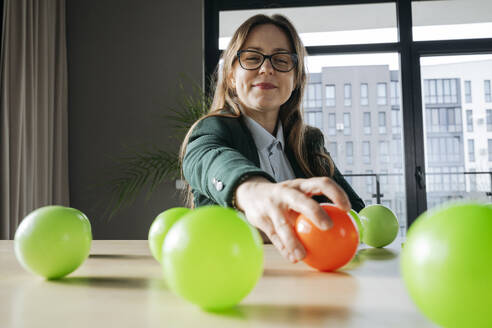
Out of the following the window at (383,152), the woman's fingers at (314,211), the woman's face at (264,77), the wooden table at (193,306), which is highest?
the woman's face at (264,77)

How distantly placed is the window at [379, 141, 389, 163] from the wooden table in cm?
283

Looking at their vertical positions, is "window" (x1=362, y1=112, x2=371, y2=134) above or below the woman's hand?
above

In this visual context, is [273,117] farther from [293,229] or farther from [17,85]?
[17,85]

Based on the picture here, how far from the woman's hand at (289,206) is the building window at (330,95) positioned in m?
2.90

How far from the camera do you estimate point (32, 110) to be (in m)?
2.76

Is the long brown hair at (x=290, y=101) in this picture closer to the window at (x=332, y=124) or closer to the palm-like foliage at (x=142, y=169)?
the palm-like foliage at (x=142, y=169)

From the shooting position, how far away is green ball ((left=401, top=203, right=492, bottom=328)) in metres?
0.27

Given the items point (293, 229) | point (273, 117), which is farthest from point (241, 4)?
point (293, 229)

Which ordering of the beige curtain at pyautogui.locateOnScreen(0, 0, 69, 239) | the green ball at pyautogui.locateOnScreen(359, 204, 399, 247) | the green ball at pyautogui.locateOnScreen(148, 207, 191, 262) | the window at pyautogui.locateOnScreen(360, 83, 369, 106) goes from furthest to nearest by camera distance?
the window at pyautogui.locateOnScreen(360, 83, 369, 106) → the beige curtain at pyautogui.locateOnScreen(0, 0, 69, 239) → the green ball at pyautogui.locateOnScreen(359, 204, 399, 247) → the green ball at pyautogui.locateOnScreen(148, 207, 191, 262)

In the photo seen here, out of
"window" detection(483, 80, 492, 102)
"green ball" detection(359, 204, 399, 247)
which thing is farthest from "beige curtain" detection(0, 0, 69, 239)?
"window" detection(483, 80, 492, 102)

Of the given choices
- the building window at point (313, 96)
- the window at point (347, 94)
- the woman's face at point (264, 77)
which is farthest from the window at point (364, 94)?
the woman's face at point (264, 77)

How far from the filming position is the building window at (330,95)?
334 centimetres

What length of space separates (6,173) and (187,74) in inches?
58.1

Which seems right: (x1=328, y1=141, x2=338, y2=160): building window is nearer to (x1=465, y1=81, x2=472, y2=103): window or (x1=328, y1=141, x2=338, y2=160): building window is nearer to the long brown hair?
(x1=465, y1=81, x2=472, y2=103): window
